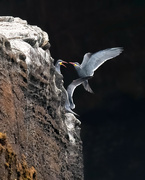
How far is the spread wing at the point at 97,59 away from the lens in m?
7.35

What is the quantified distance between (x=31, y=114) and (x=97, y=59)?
240cm

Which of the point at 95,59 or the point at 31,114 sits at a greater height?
the point at 95,59

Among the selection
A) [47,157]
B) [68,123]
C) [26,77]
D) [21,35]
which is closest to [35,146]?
[47,157]

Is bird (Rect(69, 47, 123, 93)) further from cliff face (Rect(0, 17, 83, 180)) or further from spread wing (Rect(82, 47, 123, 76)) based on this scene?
cliff face (Rect(0, 17, 83, 180))

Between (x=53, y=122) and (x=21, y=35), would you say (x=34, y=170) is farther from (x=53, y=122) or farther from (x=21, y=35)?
(x=21, y=35)

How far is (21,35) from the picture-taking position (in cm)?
583

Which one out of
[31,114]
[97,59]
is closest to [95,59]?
[97,59]

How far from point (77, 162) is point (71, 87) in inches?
42.8

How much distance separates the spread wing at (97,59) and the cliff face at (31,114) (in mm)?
658

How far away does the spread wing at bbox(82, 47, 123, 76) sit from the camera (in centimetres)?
735

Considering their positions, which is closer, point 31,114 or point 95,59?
point 31,114

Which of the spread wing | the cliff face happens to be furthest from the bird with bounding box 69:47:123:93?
the cliff face

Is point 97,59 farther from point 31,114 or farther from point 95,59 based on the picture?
point 31,114

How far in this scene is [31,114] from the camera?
206 inches
